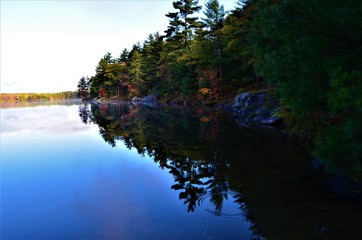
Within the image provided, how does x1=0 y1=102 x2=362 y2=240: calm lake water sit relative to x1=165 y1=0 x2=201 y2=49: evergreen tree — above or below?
below

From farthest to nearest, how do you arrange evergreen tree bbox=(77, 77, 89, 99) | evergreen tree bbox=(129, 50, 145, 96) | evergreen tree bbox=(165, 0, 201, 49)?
evergreen tree bbox=(77, 77, 89, 99) < evergreen tree bbox=(129, 50, 145, 96) < evergreen tree bbox=(165, 0, 201, 49)

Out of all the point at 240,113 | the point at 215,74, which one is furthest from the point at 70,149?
the point at 215,74

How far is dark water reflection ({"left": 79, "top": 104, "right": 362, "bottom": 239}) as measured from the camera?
218 inches

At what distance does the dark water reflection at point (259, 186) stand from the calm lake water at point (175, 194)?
0.02 meters

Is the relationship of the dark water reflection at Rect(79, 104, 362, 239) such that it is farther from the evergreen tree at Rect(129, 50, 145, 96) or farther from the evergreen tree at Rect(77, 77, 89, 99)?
the evergreen tree at Rect(77, 77, 89, 99)

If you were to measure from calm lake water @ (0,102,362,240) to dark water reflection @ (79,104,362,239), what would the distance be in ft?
0.08

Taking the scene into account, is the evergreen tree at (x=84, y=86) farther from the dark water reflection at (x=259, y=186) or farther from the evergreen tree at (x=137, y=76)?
the dark water reflection at (x=259, y=186)

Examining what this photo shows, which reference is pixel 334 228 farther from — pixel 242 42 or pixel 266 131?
pixel 242 42

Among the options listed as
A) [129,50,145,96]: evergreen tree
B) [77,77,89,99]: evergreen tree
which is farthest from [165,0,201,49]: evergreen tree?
[77,77,89,99]: evergreen tree

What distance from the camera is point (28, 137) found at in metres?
19.0

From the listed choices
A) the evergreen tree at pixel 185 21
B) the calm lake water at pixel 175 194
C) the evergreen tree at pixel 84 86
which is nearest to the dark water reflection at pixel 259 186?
the calm lake water at pixel 175 194

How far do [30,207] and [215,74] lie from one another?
106ft

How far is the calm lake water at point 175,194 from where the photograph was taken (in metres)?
5.62

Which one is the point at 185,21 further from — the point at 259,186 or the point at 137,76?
Result: the point at 259,186
